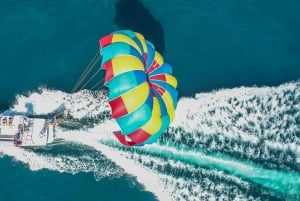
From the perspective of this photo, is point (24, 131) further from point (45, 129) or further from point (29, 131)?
point (45, 129)

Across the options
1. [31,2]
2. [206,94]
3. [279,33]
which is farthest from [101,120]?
→ [279,33]

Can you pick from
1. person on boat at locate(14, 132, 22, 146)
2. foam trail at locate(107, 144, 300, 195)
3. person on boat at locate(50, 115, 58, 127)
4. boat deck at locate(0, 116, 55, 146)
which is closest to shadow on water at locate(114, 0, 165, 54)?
foam trail at locate(107, 144, 300, 195)

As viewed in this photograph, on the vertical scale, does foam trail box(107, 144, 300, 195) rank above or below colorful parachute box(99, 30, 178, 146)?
below

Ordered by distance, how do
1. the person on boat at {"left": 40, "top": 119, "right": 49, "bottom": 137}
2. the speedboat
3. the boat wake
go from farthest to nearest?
1. the boat wake
2. the person on boat at {"left": 40, "top": 119, "right": 49, "bottom": 137}
3. the speedboat

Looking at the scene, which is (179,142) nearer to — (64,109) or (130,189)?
(130,189)

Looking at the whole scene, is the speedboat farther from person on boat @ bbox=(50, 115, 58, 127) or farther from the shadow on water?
the shadow on water

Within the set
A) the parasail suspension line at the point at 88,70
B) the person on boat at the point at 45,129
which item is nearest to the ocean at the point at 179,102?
the parasail suspension line at the point at 88,70
